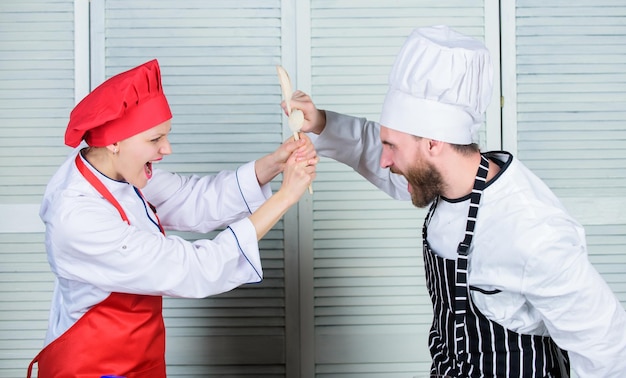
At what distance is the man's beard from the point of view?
57.9 inches

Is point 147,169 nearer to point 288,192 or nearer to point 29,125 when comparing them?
point 288,192

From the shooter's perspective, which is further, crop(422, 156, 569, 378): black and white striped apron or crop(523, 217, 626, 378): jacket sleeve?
crop(422, 156, 569, 378): black and white striped apron

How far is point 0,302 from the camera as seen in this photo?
242 centimetres

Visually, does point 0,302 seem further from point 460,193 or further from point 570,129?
point 570,129

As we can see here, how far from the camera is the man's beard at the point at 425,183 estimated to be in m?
1.47

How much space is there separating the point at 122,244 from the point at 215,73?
1.00 m

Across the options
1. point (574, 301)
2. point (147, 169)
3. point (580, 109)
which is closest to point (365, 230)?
point (580, 109)

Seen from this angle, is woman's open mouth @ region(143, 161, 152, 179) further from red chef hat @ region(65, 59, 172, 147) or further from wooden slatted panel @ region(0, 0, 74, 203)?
Answer: wooden slatted panel @ region(0, 0, 74, 203)

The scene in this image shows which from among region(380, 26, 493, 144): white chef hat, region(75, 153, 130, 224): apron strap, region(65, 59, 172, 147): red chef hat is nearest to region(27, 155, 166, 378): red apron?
region(75, 153, 130, 224): apron strap

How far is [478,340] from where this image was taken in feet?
4.75

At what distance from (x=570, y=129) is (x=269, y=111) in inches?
37.8

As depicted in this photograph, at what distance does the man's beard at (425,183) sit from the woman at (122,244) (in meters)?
0.24

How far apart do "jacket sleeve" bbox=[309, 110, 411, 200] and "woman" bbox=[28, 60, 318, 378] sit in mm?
124

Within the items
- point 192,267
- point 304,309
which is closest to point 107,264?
point 192,267
